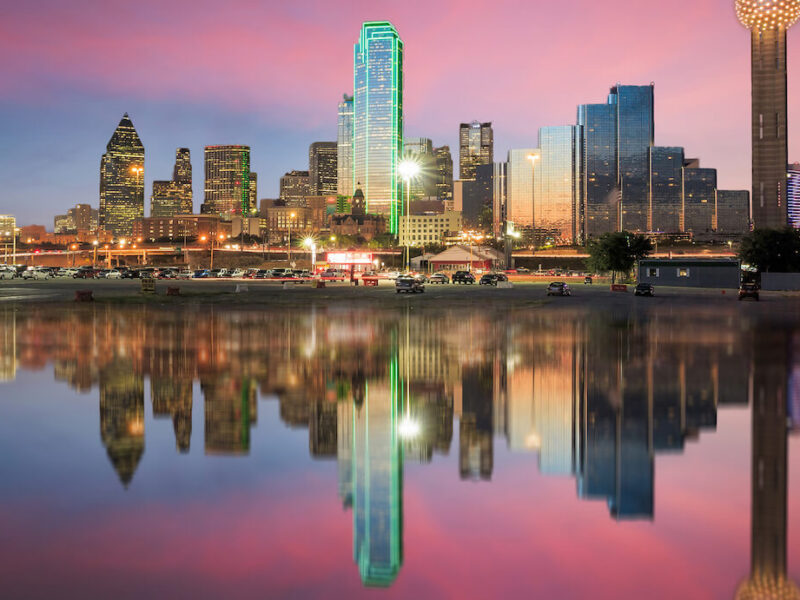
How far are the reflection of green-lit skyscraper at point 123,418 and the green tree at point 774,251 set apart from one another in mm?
92151

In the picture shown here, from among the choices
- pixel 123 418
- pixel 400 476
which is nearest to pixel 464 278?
pixel 123 418

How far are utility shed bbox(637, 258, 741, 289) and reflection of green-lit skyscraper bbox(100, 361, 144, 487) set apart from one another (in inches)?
3453

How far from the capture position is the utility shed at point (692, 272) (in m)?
90.1

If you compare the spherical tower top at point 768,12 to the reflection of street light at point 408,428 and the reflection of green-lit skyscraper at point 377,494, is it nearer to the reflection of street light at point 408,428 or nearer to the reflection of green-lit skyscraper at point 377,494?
the reflection of green-lit skyscraper at point 377,494

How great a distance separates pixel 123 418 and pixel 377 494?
611cm

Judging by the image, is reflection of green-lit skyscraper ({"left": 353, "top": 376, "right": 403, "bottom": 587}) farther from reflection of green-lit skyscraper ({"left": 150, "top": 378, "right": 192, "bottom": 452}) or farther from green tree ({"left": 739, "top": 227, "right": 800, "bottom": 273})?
Result: green tree ({"left": 739, "top": 227, "right": 800, "bottom": 273})

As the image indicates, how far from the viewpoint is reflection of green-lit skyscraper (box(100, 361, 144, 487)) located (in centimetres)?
966

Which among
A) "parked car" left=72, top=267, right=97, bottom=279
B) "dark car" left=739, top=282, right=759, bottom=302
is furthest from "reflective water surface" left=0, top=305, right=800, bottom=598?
"parked car" left=72, top=267, right=97, bottom=279

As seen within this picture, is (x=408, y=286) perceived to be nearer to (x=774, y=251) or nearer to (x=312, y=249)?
(x=774, y=251)

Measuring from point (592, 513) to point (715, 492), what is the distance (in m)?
1.75

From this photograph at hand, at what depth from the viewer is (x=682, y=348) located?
21781 millimetres

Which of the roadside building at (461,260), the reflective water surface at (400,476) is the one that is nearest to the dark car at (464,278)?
the roadside building at (461,260)

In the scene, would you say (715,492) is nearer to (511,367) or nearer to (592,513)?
(592,513)

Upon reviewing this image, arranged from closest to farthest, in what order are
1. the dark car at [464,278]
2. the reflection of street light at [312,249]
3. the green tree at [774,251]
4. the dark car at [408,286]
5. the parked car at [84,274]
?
1. the dark car at [408,286]
2. the green tree at [774,251]
3. the dark car at [464,278]
4. the reflection of street light at [312,249]
5. the parked car at [84,274]
